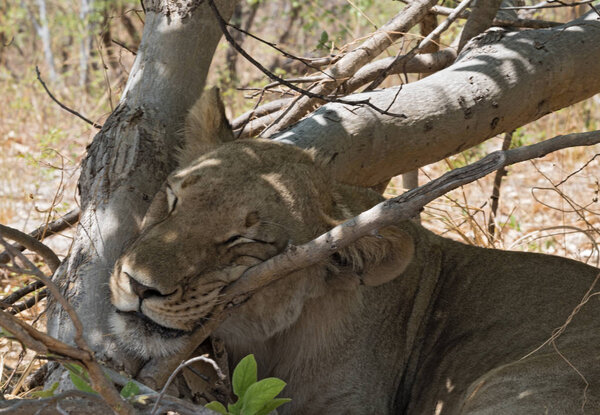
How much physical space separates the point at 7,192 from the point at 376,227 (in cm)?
643

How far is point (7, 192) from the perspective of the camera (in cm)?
811

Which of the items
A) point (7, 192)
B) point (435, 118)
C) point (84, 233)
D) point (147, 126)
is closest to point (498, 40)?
point (435, 118)

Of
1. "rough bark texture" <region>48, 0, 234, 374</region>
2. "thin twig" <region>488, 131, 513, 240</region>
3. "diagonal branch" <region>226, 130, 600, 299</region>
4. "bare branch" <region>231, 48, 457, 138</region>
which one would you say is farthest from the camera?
"thin twig" <region>488, 131, 513, 240</region>

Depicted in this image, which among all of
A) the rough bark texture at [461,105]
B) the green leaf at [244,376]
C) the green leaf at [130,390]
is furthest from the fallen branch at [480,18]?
the green leaf at [130,390]

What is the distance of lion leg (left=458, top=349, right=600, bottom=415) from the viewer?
109 inches

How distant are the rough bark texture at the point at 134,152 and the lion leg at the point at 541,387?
1.42 meters

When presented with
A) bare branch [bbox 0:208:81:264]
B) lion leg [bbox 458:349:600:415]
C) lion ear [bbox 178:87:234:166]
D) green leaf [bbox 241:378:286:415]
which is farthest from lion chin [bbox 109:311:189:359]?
bare branch [bbox 0:208:81:264]

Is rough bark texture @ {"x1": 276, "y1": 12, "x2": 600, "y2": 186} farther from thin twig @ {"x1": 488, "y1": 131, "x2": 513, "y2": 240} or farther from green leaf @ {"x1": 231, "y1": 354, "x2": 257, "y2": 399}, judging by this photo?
thin twig @ {"x1": 488, "y1": 131, "x2": 513, "y2": 240}

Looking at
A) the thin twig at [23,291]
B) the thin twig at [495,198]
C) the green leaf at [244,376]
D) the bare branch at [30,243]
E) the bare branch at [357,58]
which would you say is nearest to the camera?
the green leaf at [244,376]

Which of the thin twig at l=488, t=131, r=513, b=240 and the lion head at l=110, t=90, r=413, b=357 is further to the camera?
the thin twig at l=488, t=131, r=513, b=240

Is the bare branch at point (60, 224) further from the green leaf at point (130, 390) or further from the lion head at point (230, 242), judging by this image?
the green leaf at point (130, 390)

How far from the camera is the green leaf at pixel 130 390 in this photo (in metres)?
2.31

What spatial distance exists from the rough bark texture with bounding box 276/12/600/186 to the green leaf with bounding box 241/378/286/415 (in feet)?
4.58

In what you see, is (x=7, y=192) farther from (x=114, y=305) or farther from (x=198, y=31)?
(x=114, y=305)
